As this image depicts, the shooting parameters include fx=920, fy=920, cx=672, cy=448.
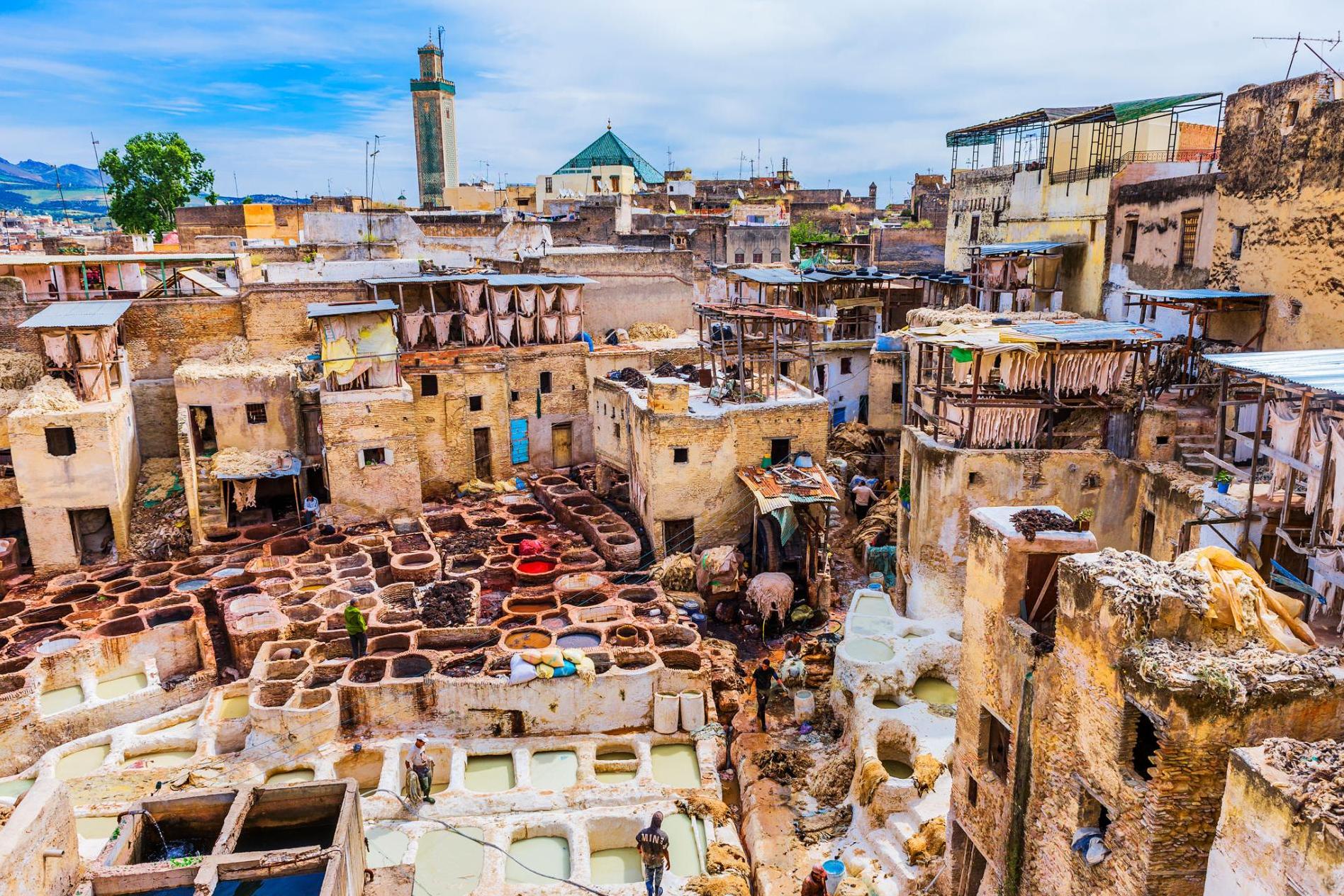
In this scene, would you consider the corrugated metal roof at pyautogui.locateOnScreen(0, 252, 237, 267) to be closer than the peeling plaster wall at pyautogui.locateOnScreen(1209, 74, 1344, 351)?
No

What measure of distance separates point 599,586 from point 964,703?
10358mm

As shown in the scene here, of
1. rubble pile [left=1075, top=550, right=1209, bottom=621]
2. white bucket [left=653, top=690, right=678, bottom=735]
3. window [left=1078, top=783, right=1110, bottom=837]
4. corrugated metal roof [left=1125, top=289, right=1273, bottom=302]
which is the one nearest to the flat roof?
white bucket [left=653, top=690, right=678, bottom=735]

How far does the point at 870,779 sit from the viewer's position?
14242 mm

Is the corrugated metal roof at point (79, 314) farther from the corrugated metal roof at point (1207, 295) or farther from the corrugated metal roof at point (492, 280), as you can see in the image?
the corrugated metal roof at point (1207, 295)

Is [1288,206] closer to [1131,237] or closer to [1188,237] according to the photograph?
[1188,237]

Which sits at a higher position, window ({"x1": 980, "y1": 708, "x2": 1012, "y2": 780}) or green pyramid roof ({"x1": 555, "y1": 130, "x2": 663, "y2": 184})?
green pyramid roof ({"x1": 555, "y1": 130, "x2": 663, "y2": 184})

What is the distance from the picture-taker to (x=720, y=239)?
43312 mm

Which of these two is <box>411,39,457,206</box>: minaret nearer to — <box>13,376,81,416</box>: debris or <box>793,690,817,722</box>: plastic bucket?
<box>13,376,81,416</box>: debris

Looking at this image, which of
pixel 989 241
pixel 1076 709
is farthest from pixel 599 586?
pixel 989 241

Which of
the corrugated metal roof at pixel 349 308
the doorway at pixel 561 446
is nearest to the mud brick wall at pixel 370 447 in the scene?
the corrugated metal roof at pixel 349 308

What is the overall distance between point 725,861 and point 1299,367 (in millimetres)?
10268

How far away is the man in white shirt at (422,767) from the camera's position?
14953 millimetres

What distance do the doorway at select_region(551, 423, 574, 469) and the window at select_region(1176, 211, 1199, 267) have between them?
690 inches

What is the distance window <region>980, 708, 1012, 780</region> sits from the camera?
11.5 meters
